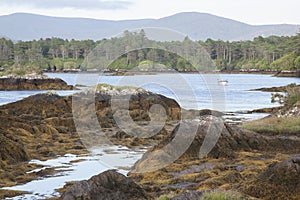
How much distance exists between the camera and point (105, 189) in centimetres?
1028

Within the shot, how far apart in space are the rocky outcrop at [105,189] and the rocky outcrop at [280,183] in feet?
7.68

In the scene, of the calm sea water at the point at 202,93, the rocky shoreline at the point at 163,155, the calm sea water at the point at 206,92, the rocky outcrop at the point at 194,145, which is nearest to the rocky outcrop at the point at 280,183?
the rocky shoreline at the point at 163,155

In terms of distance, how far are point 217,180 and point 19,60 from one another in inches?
6148

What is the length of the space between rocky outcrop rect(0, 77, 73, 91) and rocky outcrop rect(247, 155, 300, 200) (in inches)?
2505

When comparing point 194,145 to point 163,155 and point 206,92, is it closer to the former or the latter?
point 163,155

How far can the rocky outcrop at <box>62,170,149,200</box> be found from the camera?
996 centimetres

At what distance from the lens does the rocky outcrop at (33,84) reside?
242 ft

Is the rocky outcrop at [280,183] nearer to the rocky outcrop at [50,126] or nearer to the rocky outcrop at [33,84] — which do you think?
the rocky outcrop at [50,126]

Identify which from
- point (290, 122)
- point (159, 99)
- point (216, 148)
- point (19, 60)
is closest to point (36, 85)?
point (159, 99)

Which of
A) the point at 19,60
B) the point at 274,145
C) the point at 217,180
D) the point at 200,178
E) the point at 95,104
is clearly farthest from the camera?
the point at 19,60

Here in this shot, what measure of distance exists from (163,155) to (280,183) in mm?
7106

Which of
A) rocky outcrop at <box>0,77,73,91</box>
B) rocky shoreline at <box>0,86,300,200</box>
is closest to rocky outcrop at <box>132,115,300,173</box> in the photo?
rocky shoreline at <box>0,86,300,200</box>

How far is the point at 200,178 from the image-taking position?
1416 centimetres

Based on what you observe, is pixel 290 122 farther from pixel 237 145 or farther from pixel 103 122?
pixel 103 122
